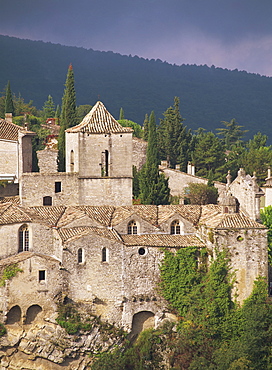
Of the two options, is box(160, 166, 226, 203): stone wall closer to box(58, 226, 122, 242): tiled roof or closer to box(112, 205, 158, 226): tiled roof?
box(112, 205, 158, 226): tiled roof

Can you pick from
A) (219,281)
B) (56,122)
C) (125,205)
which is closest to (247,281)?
(219,281)

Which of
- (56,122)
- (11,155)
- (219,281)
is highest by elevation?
(56,122)

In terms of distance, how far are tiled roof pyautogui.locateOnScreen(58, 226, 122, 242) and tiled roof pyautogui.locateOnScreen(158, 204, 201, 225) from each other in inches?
144

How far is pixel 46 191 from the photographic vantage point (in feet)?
158

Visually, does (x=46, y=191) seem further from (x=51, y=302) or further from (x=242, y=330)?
(x=242, y=330)

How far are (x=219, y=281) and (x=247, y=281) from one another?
68.6 inches

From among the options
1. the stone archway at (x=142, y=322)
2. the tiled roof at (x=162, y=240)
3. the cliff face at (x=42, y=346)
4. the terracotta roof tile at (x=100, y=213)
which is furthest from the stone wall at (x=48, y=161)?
the cliff face at (x=42, y=346)

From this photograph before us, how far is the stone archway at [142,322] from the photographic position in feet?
148

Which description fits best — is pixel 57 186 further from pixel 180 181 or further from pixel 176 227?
pixel 180 181

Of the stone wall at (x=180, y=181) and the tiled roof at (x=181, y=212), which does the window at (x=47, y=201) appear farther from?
the stone wall at (x=180, y=181)

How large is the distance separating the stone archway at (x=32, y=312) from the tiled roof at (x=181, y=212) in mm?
9626

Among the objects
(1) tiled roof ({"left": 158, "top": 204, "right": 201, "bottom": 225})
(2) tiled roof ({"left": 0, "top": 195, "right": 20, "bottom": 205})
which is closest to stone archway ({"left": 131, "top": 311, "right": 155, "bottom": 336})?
(1) tiled roof ({"left": 158, "top": 204, "right": 201, "bottom": 225})

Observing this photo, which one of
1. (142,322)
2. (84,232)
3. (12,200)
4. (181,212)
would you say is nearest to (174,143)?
(181,212)

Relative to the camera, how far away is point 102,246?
43.6m
